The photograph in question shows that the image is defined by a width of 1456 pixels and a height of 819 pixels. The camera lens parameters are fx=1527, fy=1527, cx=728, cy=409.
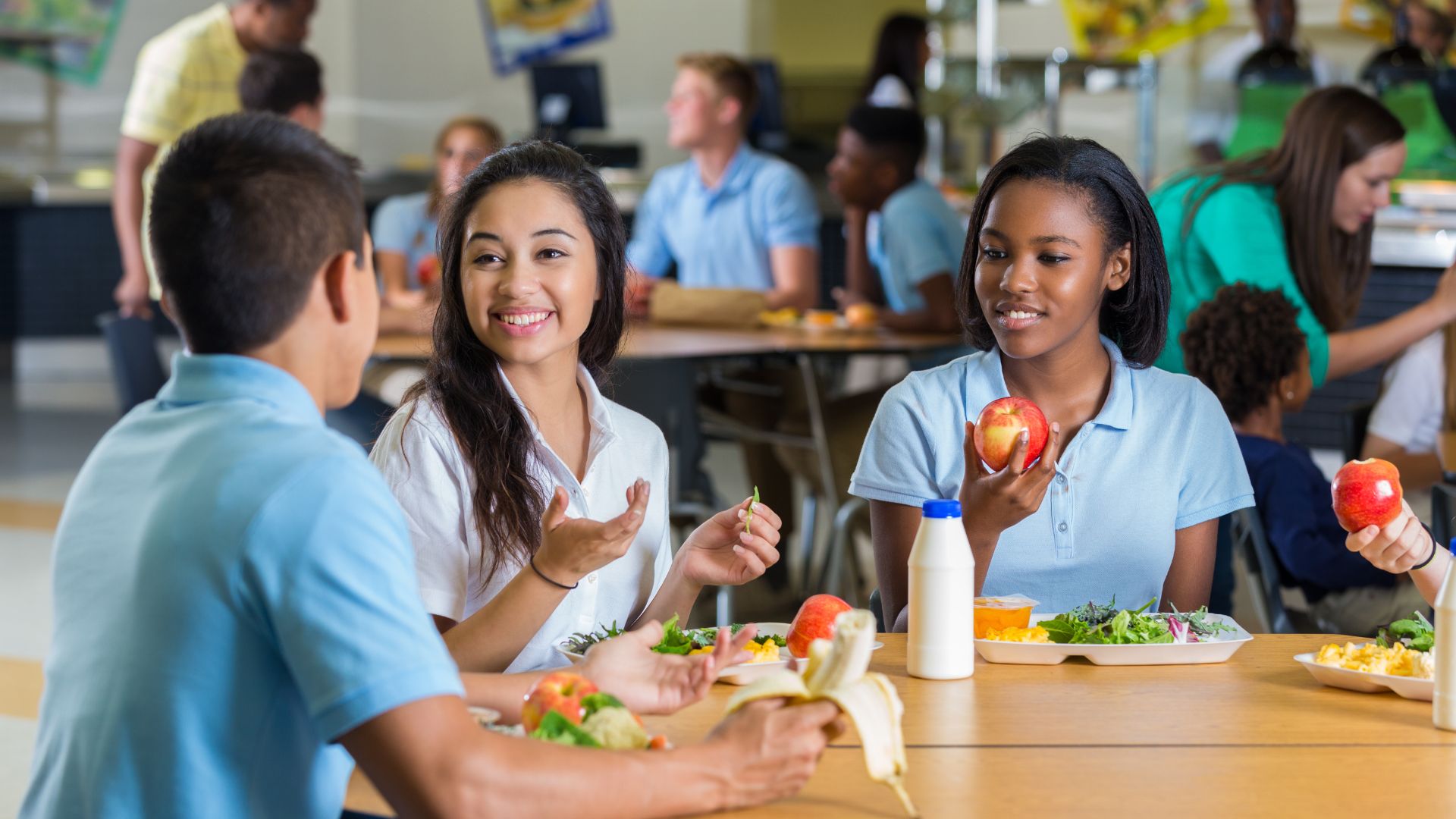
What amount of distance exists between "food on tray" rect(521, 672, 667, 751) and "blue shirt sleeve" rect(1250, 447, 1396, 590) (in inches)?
66.8

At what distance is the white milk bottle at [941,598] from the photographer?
1.46 m

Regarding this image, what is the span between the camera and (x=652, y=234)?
197 inches

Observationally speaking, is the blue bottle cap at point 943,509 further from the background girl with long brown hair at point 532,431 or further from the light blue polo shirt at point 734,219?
the light blue polo shirt at point 734,219

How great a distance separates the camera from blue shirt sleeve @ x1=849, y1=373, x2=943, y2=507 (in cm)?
191

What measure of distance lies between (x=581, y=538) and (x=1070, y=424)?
773mm

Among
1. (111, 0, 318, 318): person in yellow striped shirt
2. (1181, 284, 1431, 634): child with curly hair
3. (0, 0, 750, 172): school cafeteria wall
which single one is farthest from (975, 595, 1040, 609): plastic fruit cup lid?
(0, 0, 750, 172): school cafeteria wall

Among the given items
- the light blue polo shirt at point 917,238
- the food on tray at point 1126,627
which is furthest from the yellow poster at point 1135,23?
the food on tray at point 1126,627

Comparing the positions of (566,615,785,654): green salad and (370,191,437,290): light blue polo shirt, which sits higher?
(370,191,437,290): light blue polo shirt

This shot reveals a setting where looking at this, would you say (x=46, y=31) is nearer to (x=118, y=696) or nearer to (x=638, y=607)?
(x=638, y=607)

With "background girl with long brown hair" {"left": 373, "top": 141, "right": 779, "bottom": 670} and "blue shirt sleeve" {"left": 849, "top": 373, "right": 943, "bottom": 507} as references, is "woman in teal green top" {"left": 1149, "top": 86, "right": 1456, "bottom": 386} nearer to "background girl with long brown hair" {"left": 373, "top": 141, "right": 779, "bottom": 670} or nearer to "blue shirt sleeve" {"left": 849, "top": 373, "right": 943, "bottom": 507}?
"blue shirt sleeve" {"left": 849, "top": 373, "right": 943, "bottom": 507}

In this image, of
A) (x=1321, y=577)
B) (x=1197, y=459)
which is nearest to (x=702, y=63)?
(x=1321, y=577)

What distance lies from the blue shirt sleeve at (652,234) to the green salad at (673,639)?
134 inches

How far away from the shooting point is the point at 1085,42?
8836mm

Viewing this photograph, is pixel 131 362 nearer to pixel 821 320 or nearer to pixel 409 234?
pixel 409 234
